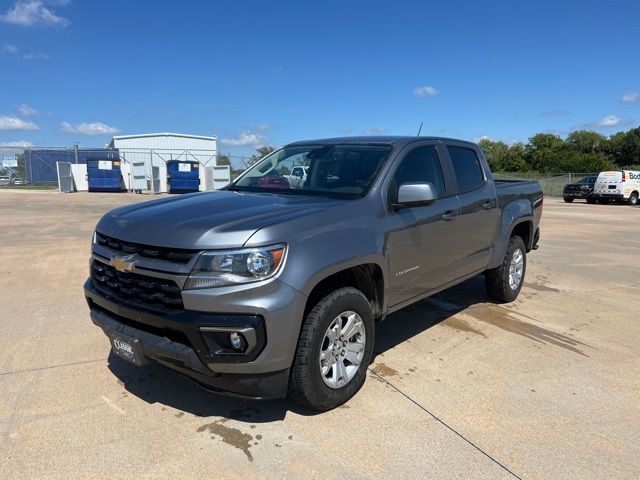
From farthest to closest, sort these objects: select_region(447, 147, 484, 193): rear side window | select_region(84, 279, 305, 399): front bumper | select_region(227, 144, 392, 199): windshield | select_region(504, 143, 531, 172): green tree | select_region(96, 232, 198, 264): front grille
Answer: select_region(504, 143, 531, 172): green tree
select_region(447, 147, 484, 193): rear side window
select_region(227, 144, 392, 199): windshield
select_region(96, 232, 198, 264): front grille
select_region(84, 279, 305, 399): front bumper

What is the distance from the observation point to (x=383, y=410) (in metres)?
3.28

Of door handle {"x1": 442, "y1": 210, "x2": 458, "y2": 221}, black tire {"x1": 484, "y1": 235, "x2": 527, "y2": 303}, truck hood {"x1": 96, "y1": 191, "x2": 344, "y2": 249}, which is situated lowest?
black tire {"x1": 484, "y1": 235, "x2": 527, "y2": 303}

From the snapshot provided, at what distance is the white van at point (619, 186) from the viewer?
26719 mm

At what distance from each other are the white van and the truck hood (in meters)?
28.4

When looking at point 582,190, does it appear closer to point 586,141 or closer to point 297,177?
point 297,177

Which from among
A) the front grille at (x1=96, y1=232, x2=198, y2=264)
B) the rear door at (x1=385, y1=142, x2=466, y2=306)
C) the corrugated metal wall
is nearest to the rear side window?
the rear door at (x1=385, y1=142, x2=466, y2=306)

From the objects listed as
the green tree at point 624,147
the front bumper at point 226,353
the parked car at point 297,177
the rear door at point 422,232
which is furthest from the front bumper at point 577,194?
the green tree at point 624,147

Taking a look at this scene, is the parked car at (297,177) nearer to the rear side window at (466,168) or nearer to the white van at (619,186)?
the rear side window at (466,168)

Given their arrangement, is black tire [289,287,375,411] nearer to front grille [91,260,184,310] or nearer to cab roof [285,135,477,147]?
front grille [91,260,184,310]

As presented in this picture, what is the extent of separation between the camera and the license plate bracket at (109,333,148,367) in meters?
2.93

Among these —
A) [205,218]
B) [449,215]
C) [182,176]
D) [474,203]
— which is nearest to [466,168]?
[474,203]

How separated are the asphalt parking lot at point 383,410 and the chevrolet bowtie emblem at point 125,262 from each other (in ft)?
3.19

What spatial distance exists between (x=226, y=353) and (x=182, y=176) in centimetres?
2788

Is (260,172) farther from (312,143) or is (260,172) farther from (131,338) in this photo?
(131,338)
